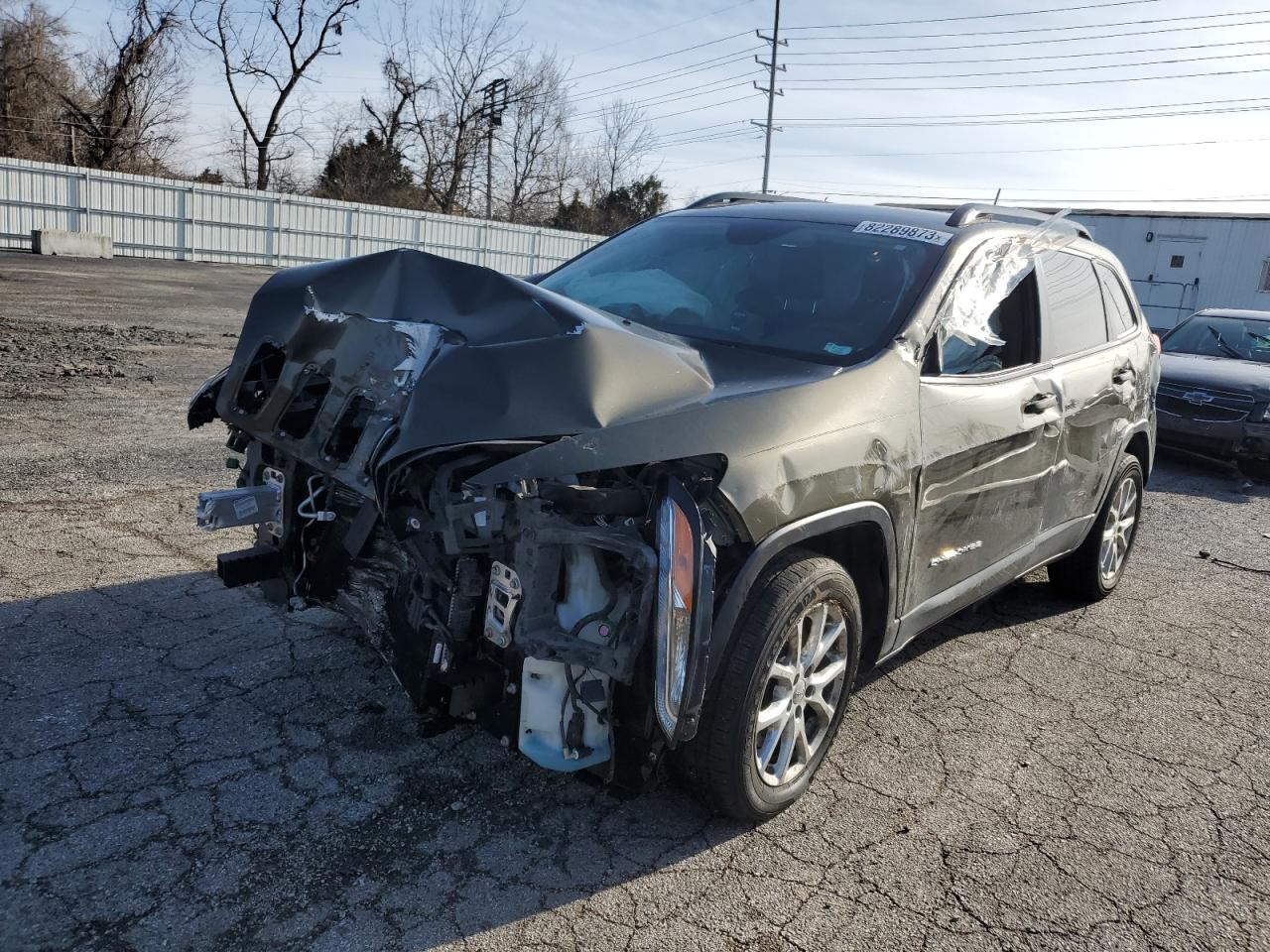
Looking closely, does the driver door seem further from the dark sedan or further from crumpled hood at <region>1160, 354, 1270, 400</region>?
crumpled hood at <region>1160, 354, 1270, 400</region>

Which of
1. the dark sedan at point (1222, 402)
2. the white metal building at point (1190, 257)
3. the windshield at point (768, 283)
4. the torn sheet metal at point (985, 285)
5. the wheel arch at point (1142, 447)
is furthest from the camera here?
the white metal building at point (1190, 257)

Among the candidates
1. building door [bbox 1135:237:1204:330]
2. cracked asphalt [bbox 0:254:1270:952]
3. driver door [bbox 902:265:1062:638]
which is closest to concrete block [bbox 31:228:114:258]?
cracked asphalt [bbox 0:254:1270:952]

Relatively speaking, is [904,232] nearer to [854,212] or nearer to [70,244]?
[854,212]

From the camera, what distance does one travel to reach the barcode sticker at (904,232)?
12.9ft

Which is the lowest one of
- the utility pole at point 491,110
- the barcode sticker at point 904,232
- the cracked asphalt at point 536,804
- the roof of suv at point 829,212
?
the cracked asphalt at point 536,804

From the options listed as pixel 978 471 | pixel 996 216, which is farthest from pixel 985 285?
pixel 978 471

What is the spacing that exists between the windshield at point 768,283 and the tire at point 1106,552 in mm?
2144

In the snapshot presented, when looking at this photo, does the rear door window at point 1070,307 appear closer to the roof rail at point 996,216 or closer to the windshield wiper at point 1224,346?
the roof rail at point 996,216

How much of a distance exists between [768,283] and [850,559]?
1.20 metres

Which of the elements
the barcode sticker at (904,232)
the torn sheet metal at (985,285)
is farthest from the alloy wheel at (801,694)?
the barcode sticker at (904,232)

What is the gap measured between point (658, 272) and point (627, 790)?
2.25 meters

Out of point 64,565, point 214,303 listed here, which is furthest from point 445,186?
point 64,565

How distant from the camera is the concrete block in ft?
79.3

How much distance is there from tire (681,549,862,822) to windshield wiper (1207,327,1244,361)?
31.7ft
